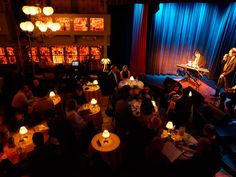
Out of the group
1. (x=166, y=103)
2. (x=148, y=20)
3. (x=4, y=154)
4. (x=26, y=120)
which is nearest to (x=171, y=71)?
(x=148, y=20)

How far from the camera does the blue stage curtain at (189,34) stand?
8078 mm

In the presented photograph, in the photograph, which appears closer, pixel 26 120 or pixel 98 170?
pixel 98 170

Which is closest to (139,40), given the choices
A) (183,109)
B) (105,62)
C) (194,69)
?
(105,62)

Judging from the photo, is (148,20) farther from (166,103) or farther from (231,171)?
(231,171)

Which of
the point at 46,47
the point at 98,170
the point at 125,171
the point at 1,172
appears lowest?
the point at 125,171

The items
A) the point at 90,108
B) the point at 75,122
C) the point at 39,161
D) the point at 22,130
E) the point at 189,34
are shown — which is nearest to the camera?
the point at 39,161

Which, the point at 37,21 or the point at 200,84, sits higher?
the point at 37,21

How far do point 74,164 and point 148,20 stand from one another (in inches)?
267

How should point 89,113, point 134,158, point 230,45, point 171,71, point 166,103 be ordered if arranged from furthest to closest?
point 171,71 → point 230,45 → point 166,103 → point 89,113 → point 134,158

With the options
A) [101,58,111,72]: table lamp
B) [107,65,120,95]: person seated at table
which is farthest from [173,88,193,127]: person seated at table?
[101,58,111,72]: table lamp

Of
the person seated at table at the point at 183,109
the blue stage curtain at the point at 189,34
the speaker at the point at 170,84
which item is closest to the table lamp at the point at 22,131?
the person seated at table at the point at 183,109

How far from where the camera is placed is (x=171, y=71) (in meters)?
9.73

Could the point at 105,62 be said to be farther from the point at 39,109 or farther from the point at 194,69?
the point at 39,109

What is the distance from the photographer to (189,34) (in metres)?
9.10
